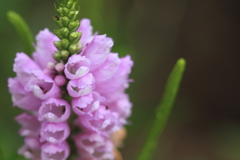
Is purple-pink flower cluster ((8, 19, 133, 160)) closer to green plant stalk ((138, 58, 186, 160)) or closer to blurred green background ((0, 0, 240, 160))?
green plant stalk ((138, 58, 186, 160))

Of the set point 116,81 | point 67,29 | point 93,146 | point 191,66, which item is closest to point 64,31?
point 67,29

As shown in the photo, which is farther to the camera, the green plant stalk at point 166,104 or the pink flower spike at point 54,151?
the green plant stalk at point 166,104

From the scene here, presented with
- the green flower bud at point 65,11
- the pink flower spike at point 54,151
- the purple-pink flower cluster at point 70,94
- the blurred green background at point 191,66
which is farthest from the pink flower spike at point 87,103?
the blurred green background at point 191,66

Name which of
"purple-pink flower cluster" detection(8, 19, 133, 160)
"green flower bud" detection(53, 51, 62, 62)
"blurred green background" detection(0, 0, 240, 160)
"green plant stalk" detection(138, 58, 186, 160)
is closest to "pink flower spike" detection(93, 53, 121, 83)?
"purple-pink flower cluster" detection(8, 19, 133, 160)

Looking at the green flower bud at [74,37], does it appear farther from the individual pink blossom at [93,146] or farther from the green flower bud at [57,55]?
the individual pink blossom at [93,146]

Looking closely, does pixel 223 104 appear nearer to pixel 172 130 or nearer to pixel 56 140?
pixel 172 130

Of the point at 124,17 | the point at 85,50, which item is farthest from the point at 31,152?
the point at 124,17

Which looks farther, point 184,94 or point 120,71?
point 184,94
